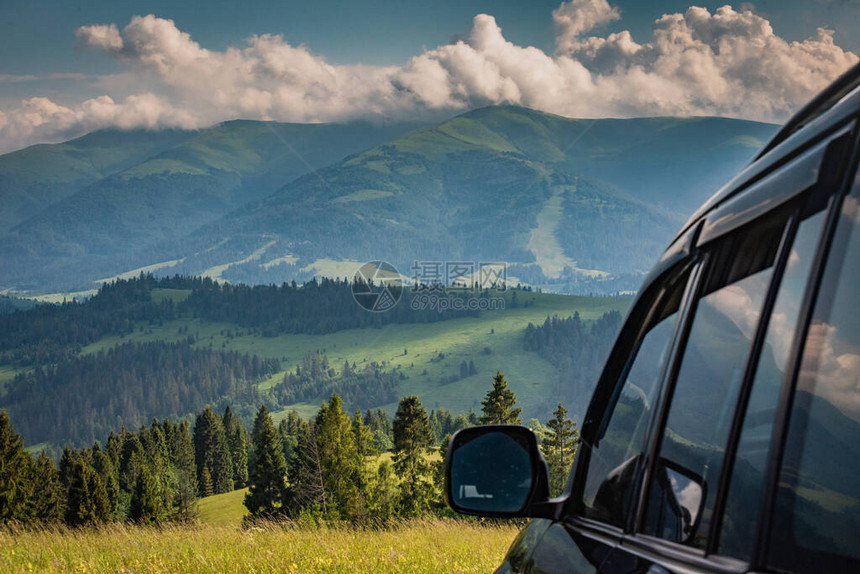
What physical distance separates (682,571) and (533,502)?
38.9 inches

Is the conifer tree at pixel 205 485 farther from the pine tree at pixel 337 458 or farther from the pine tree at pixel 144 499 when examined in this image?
the pine tree at pixel 337 458

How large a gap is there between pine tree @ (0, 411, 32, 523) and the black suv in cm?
6249

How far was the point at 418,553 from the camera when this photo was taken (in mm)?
8180

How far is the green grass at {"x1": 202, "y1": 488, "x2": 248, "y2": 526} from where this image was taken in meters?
105

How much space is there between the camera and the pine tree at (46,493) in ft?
234

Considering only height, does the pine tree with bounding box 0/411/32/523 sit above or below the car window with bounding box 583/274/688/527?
below

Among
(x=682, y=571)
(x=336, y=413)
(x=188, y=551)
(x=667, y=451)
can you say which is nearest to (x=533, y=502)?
(x=667, y=451)

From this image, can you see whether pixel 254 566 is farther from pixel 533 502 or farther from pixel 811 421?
pixel 811 421

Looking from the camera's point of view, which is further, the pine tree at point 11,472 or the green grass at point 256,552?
the pine tree at point 11,472

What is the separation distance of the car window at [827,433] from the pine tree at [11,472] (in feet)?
207

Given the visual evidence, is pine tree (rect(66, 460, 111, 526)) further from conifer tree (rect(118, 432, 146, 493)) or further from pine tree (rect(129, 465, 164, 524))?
conifer tree (rect(118, 432, 146, 493))

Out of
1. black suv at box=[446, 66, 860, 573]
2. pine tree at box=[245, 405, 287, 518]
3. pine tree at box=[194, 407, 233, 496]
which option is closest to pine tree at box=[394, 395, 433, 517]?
pine tree at box=[245, 405, 287, 518]

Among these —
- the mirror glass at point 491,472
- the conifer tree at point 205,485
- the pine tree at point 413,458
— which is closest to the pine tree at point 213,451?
the conifer tree at point 205,485

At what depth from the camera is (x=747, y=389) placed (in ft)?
4.23
